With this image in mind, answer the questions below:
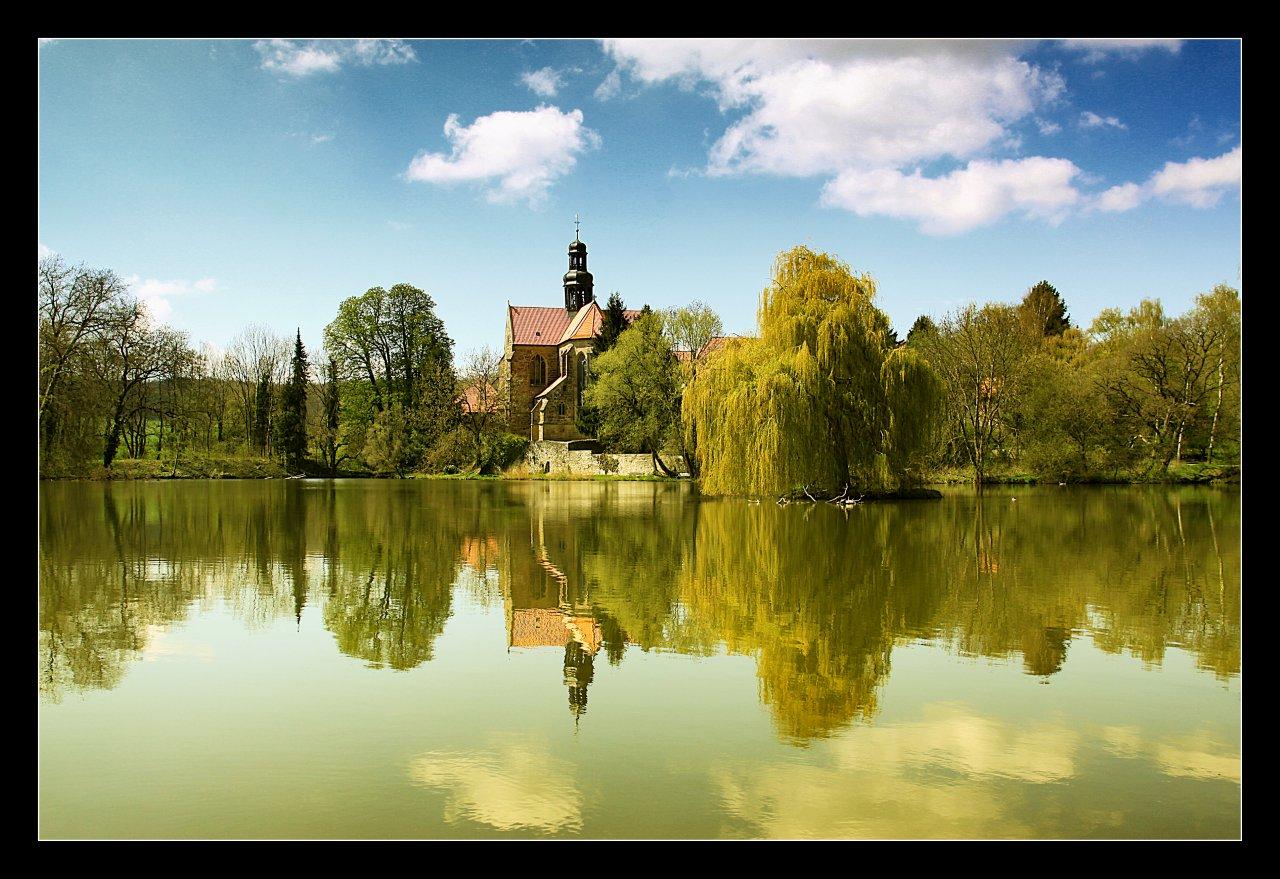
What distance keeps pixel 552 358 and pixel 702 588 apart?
174 ft

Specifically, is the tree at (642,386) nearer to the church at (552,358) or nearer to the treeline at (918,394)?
the treeline at (918,394)

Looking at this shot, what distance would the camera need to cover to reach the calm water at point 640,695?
3.82 metres

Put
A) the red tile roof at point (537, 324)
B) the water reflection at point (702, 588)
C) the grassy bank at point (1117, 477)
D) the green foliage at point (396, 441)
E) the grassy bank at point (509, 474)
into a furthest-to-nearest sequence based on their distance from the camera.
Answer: the red tile roof at point (537, 324) → the green foliage at point (396, 441) → the grassy bank at point (509, 474) → the grassy bank at point (1117, 477) → the water reflection at point (702, 588)

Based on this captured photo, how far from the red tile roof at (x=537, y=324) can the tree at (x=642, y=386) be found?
1956 centimetres

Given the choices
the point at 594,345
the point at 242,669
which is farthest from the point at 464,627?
the point at 594,345

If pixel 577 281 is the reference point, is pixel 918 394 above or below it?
below

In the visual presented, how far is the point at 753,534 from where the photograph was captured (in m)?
15.7

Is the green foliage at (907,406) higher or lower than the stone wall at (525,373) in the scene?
lower

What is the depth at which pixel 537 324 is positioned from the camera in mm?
62938

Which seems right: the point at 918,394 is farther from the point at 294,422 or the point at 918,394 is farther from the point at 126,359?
the point at 294,422

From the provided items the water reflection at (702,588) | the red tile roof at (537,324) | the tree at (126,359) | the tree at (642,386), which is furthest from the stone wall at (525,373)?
the water reflection at (702,588)

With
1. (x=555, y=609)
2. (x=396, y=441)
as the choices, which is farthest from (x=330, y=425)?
(x=555, y=609)

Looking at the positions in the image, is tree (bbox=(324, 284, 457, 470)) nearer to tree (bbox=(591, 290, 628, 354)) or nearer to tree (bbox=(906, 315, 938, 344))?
tree (bbox=(591, 290, 628, 354))
